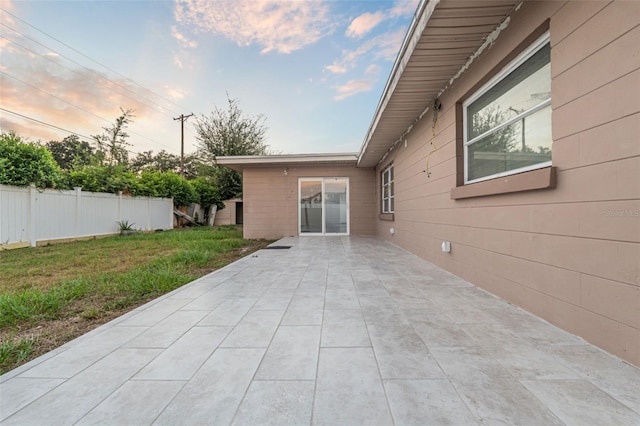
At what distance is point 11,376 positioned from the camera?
4.88 feet

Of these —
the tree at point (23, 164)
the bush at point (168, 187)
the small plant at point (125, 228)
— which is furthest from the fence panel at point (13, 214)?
the bush at point (168, 187)

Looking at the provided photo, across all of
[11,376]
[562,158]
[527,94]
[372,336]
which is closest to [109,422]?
[11,376]

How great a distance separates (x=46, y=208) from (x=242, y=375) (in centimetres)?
936

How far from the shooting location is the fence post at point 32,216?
6.96 meters

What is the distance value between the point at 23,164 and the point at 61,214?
1.74m

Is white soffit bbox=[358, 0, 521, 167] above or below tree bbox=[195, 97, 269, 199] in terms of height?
below

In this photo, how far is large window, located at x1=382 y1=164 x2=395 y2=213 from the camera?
745 cm

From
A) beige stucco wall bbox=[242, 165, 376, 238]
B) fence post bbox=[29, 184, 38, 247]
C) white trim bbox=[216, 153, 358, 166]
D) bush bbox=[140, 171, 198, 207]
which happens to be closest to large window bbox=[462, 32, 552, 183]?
white trim bbox=[216, 153, 358, 166]

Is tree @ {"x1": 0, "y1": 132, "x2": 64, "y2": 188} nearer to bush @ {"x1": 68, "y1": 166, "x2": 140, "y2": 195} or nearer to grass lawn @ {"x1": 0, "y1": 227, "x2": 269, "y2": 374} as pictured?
bush @ {"x1": 68, "y1": 166, "x2": 140, "y2": 195}

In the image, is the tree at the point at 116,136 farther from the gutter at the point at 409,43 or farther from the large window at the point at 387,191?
the gutter at the point at 409,43

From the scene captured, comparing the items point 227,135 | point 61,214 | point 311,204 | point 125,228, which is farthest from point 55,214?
point 227,135

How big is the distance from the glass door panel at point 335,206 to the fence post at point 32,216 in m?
7.99

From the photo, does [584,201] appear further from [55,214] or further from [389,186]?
[55,214]

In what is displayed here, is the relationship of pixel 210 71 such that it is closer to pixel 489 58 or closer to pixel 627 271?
pixel 489 58
